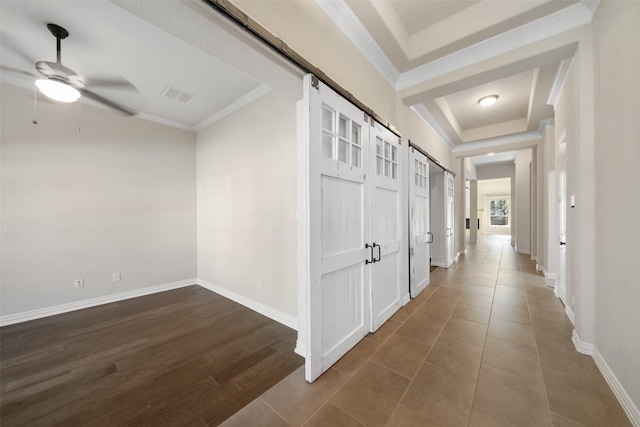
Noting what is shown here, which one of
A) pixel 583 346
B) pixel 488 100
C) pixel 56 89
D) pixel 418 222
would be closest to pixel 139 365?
pixel 56 89

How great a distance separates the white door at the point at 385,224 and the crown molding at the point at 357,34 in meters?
0.77

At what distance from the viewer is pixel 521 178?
25.2 ft

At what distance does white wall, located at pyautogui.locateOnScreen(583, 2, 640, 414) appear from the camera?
142 cm

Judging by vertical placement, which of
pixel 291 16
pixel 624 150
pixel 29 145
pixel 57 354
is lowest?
pixel 57 354

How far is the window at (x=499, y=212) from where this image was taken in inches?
550

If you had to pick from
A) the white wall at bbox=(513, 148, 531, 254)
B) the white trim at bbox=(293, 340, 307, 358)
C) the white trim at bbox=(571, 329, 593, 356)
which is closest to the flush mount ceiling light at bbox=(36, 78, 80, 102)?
the white trim at bbox=(293, 340, 307, 358)

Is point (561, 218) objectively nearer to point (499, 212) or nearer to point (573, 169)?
point (573, 169)

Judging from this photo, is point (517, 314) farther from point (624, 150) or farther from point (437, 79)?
point (437, 79)

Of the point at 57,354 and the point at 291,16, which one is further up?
the point at 291,16

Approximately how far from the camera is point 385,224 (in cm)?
275

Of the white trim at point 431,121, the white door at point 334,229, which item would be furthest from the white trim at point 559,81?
the white door at point 334,229

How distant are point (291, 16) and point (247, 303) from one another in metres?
3.40

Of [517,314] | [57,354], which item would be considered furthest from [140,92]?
[517,314]

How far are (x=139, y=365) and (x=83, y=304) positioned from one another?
225 centimetres
